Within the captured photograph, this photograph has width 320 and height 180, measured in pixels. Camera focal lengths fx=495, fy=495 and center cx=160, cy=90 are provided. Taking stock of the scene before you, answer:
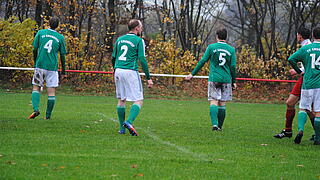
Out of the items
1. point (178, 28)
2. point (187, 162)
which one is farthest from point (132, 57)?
point (178, 28)

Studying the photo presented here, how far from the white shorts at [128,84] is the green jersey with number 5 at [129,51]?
0.34 feet

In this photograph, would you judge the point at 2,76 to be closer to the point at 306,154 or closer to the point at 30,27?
the point at 30,27

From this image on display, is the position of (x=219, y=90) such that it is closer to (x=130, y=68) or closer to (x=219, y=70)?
(x=219, y=70)

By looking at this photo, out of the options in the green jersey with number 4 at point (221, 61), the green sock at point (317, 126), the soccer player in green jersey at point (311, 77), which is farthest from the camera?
the green jersey with number 4 at point (221, 61)

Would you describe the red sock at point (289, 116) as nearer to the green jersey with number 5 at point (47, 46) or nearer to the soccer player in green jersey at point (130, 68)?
the soccer player in green jersey at point (130, 68)

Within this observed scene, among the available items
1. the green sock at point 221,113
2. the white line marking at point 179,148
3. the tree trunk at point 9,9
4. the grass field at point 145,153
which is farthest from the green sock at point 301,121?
the tree trunk at point 9,9

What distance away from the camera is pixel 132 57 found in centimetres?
845

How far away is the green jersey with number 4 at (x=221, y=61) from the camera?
385 inches

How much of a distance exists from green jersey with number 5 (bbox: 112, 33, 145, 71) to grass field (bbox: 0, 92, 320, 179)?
1.22m

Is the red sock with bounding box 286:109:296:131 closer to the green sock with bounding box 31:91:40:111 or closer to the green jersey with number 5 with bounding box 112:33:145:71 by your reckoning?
the green jersey with number 5 with bounding box 112:33:145:71

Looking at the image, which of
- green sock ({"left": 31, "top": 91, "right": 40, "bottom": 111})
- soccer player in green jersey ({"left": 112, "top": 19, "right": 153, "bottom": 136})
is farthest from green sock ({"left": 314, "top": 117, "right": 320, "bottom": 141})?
green sock ({"left": 31, "top": 91, "right": 40, "bottom": 111})

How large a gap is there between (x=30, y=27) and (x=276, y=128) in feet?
52.5

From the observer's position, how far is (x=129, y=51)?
845 cm

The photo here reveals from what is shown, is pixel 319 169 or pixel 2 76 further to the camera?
pixel 2 76
